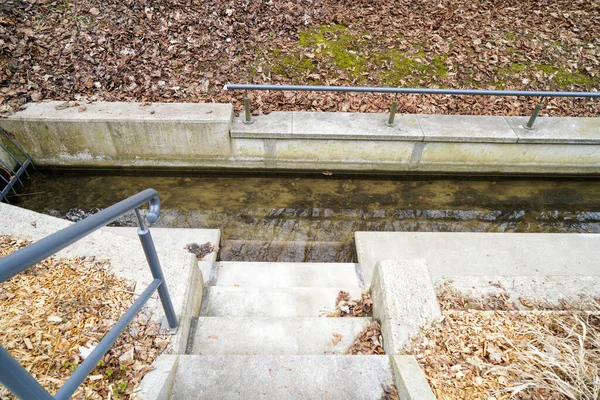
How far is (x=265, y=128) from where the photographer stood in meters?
5.55

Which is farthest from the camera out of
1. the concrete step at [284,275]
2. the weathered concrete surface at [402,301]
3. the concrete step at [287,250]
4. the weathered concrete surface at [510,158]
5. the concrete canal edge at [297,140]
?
the weathered concrete surface at [510,158]

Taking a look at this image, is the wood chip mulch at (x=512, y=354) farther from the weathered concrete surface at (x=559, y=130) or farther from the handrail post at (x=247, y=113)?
the handrail post at (x=247, y=113)

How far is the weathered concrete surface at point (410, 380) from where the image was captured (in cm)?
219

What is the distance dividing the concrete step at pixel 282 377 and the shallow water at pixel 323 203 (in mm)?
2410

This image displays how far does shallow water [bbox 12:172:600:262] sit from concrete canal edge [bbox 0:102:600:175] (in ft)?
0.84

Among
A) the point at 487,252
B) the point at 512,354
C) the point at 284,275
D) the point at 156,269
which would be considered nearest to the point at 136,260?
the point at 156,269

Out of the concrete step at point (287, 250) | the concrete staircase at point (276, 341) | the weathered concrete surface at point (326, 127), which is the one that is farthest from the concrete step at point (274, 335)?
the weathered concrete surface at point (326, 127)

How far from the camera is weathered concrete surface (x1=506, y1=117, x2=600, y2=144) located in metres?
5.55

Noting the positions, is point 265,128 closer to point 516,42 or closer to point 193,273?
point 193,273

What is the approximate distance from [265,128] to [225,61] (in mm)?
1922

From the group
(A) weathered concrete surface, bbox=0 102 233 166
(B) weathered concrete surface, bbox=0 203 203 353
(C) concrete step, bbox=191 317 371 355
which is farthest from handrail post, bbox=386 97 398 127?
(B) weathered concrete surface, bbox=0 203 203 353

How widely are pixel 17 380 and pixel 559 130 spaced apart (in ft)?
22.9

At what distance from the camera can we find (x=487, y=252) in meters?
4.17

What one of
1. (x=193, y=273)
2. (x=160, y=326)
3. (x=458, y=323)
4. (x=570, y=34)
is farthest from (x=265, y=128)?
(x=570, y=34)
